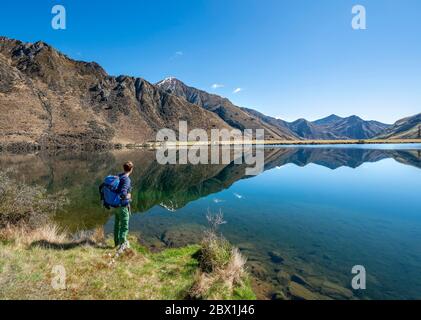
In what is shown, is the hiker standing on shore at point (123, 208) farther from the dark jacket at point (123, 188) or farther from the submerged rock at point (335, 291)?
the submerged rock at point (335, 291)

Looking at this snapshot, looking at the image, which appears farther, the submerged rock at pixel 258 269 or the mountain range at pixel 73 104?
the mountain range at pixel 73 104

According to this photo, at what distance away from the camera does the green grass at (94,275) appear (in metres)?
6.59

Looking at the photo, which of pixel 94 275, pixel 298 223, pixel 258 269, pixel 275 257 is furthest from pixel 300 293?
pixel 298 223

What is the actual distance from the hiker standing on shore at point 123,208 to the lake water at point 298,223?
185 inches

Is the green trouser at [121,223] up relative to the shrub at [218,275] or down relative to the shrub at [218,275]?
up

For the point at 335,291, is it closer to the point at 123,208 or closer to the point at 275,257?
the point at 275,257

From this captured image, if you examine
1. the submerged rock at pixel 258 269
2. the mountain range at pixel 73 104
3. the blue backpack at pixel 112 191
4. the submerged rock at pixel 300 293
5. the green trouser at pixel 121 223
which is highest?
the mountain range at pixel 73 104

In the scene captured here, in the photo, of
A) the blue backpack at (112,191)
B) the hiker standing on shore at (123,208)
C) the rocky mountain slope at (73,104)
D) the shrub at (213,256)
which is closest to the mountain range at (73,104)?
the rocky mountain slope at (73,104)

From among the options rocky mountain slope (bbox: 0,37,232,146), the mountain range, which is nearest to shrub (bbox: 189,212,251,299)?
the mountain range

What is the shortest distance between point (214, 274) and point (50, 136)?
10808 centimetres

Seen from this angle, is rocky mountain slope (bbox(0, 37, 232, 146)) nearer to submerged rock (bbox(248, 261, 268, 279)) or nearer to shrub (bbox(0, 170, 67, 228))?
shrub (bbox(0, 170, 67, 228))

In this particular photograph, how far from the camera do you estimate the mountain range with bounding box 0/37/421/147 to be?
103375 millimetres

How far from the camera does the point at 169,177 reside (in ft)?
130

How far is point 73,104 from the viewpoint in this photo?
131250mm
